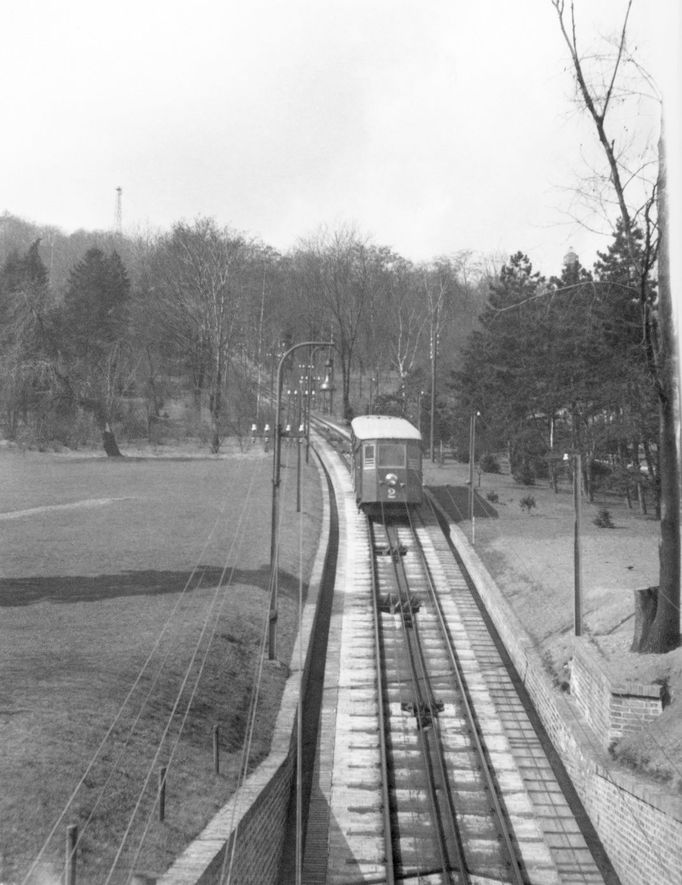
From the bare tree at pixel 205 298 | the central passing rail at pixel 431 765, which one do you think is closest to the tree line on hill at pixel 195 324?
the bare tree at pixel 205 298

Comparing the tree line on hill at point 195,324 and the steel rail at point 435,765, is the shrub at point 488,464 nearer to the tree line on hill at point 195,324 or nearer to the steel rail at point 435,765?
the tree line on hill at point 195,324

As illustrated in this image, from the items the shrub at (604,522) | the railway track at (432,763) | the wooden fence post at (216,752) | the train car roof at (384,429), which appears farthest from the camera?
the train car roof at (384,429)

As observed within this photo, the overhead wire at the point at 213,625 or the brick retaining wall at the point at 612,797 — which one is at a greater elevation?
the overhead wire at the point at 213,625

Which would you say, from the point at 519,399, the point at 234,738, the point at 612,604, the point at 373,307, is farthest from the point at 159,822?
the point at 373,307

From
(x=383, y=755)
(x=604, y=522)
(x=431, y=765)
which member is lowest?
(x=431, y=765)

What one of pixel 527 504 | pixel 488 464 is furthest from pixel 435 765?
pixel 488 464

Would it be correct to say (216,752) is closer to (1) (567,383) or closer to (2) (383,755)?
(2) (383,755)
